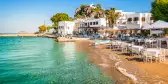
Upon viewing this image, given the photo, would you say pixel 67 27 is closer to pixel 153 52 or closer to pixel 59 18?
pixel 59 18

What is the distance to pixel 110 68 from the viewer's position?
66.2ft

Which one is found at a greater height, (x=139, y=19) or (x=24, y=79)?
(x=139, y=19)

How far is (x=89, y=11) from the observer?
393 feet

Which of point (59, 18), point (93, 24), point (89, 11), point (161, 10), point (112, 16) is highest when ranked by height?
point (89, 11)

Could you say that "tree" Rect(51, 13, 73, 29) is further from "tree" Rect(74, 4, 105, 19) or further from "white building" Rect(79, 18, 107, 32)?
"white building" Rect(79, 18, 107, 32)

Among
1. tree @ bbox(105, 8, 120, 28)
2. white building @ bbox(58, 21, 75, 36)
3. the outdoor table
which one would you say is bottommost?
the outdoor table

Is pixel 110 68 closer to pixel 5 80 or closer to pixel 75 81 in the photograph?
pixel 75 81

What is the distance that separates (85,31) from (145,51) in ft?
250

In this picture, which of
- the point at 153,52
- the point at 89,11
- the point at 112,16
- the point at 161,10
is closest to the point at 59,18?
the point at 89,11

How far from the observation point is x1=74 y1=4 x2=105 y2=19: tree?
4343 inches

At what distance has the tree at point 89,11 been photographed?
11031 cm

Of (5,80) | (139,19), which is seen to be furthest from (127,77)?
(139,19)

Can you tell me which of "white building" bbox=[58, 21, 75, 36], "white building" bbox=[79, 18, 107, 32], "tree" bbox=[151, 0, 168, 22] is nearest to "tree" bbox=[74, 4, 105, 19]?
"white building" bbox=[79, 18, 107, 32]

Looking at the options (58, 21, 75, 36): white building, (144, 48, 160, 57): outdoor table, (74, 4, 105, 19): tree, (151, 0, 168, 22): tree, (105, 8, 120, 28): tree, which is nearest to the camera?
(144, 48, 160, 57): outdoor table
